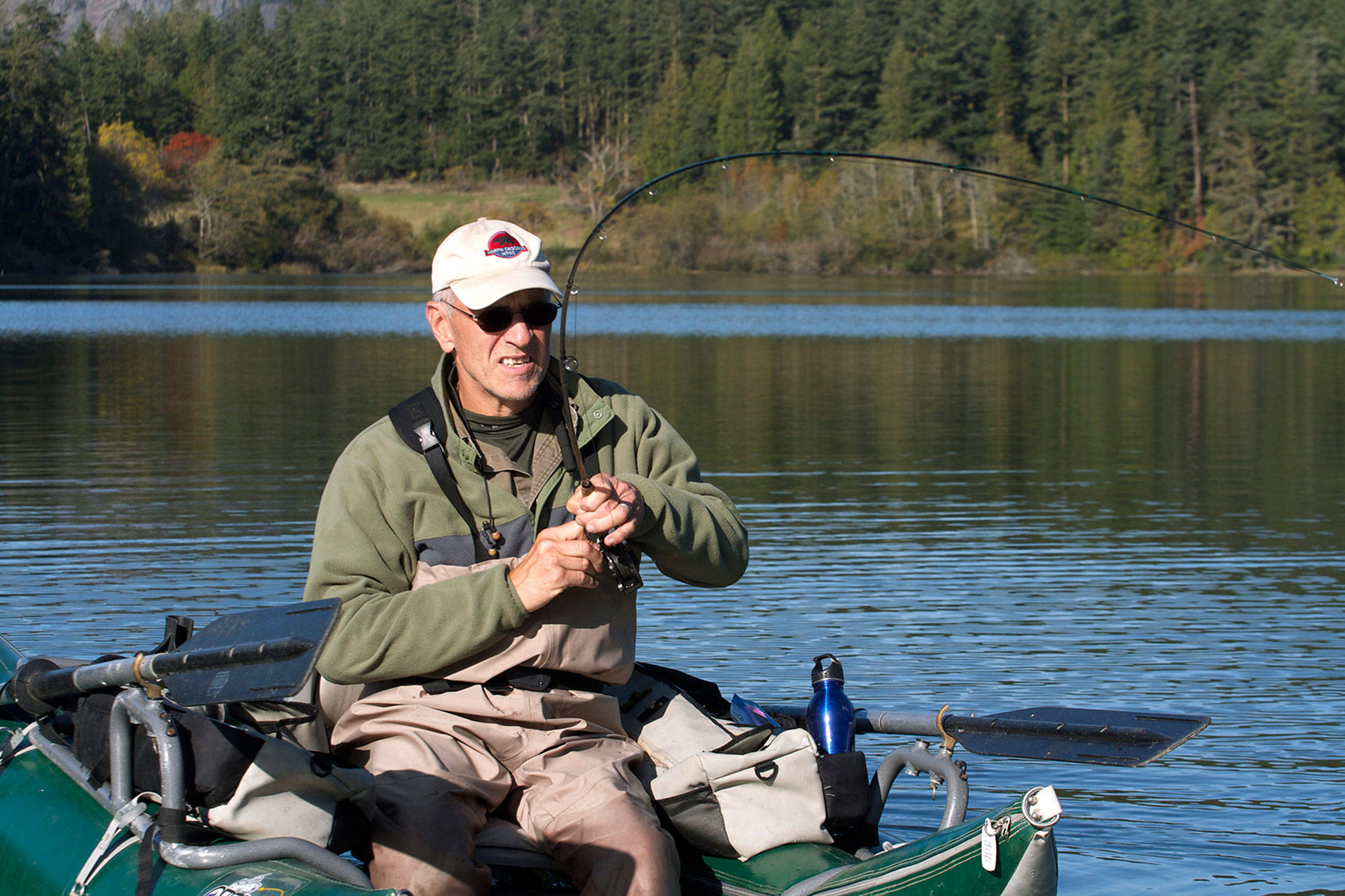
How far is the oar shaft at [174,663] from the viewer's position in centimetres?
296

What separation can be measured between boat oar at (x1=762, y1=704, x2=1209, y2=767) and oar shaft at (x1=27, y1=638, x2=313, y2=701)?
2.00 m

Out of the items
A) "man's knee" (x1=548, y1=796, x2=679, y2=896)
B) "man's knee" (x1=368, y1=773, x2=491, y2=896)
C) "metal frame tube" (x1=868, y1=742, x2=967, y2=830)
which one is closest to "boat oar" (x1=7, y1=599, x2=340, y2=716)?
"man's knee" (x1=368, y1=773, x2=491, y2=896)

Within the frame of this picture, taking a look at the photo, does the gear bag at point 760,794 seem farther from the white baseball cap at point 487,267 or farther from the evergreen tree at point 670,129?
the evergreen tree at point 670,129

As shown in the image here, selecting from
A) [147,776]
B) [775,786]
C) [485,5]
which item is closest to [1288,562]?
[775,786]

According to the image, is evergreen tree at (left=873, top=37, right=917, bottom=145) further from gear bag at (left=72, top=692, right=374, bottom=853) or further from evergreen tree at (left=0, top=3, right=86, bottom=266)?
gear bag at (left=72, top=692, right=374, bottom=853)

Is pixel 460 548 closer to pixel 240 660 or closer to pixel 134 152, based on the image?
pixel 240 660

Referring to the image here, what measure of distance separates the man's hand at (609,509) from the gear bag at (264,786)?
0.72 metres

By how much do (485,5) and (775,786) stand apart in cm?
15476

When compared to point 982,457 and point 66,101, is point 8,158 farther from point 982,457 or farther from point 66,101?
point 982,457

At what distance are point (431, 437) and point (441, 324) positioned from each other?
324mm

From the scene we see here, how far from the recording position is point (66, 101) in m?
92.4

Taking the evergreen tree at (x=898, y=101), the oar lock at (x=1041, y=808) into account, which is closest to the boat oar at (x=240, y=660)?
the oar lock at (x=1041, y=808)

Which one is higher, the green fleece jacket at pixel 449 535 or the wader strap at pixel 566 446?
the wader strap at pixel 566 446

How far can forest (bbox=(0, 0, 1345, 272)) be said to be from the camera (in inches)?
3290
